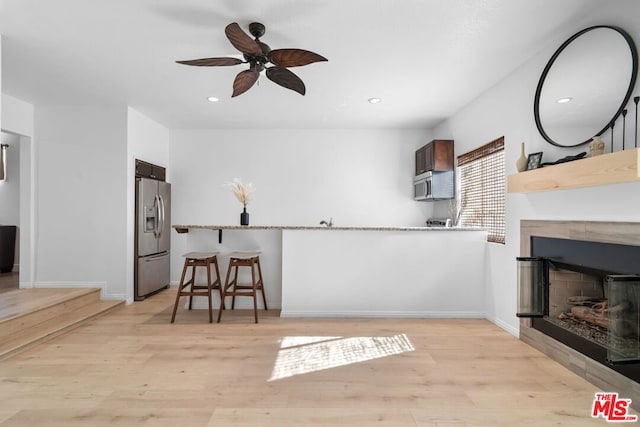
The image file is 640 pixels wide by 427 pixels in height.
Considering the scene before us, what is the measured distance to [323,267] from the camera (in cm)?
397

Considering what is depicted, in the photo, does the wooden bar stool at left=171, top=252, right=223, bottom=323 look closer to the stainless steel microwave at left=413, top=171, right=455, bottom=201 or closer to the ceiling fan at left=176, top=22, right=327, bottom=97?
the ceiling fan at left=176, top=22, right=327, bottom=97

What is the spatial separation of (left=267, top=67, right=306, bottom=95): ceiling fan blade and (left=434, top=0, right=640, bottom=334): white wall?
2.09m

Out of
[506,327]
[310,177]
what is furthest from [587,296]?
[310,177]

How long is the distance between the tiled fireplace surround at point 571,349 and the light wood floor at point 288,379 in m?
0.10

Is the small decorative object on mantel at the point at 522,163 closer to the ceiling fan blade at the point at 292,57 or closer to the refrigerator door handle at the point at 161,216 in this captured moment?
the ceiling fan blade at the point at 292,57

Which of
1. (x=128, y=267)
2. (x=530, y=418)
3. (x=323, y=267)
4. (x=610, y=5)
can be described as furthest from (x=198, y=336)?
(x=610, y=5)

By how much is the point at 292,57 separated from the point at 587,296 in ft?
9.57

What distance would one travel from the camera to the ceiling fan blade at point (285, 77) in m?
2.73

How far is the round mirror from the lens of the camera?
222 centimetres

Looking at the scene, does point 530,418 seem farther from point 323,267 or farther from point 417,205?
point 417,205

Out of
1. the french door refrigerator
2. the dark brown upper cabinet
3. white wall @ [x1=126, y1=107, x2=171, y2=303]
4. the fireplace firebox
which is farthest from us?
the dark brown upper cabinet

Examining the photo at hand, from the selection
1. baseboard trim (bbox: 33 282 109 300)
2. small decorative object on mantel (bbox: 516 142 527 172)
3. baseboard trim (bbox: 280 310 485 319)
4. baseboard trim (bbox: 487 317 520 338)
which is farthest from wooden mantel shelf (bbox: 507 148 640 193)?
baseboard trim (bbox: 33 282 109 300)

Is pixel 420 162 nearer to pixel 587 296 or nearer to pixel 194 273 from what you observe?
pixel 587 296

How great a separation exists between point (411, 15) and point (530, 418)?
269 centimetres
